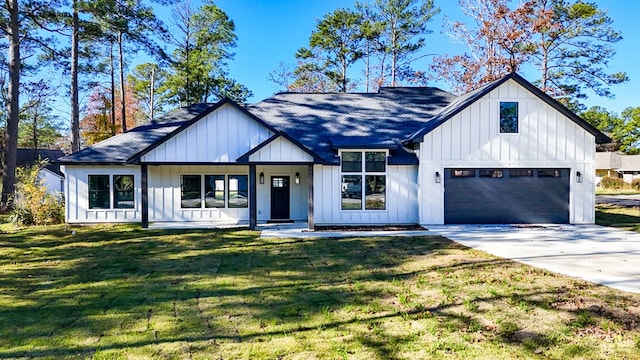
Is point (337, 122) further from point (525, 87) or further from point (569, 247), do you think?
point (569, 247)

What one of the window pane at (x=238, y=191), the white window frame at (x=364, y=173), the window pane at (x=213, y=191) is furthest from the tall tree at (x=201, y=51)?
the white window frame at (x=364, y=173)

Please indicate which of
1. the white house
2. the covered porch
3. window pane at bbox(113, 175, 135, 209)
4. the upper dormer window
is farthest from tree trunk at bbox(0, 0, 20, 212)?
the upper dormer window

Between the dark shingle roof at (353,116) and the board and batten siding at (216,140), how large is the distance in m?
2.11

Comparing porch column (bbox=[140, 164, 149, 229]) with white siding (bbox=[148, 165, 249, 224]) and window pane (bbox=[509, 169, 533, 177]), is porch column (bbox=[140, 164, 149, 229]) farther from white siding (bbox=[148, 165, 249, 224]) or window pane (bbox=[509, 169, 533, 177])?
window pane (bbox=[509, 169, 533, 177])

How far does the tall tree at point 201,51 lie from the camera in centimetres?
2617

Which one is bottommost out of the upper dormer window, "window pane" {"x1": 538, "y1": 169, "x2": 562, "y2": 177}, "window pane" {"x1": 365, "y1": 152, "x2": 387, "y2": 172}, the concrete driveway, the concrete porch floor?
the concrete driveway

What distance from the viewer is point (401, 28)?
28.3 metres

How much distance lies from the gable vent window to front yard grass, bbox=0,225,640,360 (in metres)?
4.46

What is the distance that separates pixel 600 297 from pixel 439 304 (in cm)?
240

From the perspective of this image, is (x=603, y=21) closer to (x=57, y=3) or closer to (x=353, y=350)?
(x=353, y=350)

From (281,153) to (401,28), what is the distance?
21.2 m

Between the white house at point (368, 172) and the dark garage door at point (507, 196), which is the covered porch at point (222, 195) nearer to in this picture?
the white house at point (368, 172)

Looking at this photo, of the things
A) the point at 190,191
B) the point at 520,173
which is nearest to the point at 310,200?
the point at 190,191

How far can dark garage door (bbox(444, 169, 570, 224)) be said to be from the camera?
1287 cm
